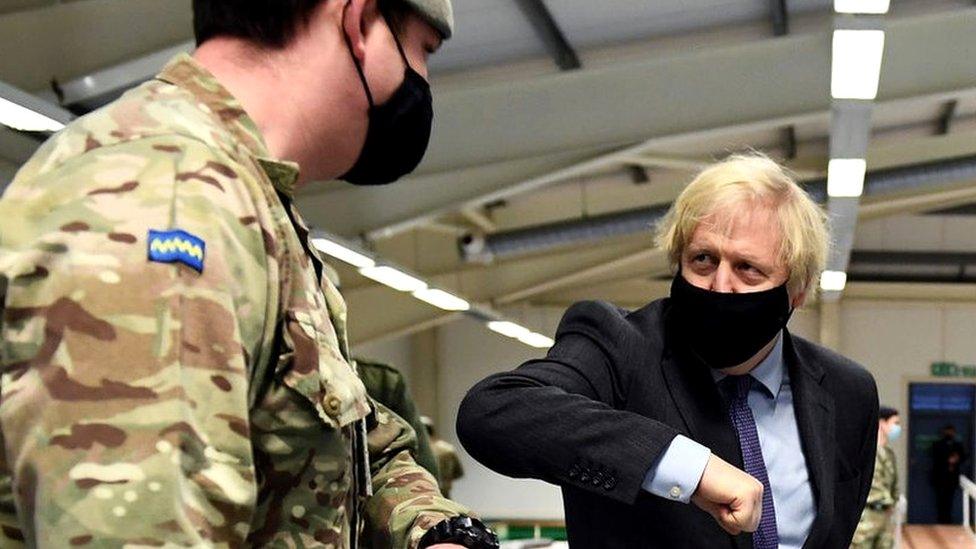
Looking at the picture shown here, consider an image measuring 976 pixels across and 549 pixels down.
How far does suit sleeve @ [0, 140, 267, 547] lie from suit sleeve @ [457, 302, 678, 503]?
0.88 metres

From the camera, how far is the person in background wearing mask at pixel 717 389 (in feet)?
6.59

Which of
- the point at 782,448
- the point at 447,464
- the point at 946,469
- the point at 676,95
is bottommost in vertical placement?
the point at 946,469

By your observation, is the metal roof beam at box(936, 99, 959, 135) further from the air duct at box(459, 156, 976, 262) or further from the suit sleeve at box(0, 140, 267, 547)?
the suit sleeve at box(0, 140, 267, 547)

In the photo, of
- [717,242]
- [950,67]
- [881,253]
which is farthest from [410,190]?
[881,253]

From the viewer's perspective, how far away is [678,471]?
1.85m

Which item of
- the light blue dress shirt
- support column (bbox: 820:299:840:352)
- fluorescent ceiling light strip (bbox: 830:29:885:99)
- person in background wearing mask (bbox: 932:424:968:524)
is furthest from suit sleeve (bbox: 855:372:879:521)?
person in background wearing mask (bbox: 932:424:968:524)

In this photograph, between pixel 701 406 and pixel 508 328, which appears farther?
pixel 508 328

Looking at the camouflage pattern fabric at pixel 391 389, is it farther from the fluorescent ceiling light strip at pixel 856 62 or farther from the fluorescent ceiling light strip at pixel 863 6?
the fluorescent ceiling light strip at pixel 856 62

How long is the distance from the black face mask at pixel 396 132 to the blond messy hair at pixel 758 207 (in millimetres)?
686

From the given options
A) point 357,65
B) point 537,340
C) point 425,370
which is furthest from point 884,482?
point 425,370

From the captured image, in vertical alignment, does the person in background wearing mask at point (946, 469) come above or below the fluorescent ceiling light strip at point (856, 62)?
below

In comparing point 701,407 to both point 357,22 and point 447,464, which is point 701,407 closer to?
point 357,22

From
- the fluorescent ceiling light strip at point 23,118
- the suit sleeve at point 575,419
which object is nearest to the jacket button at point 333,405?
the suit sleeve at point 575,419

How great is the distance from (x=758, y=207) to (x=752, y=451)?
43 cm
